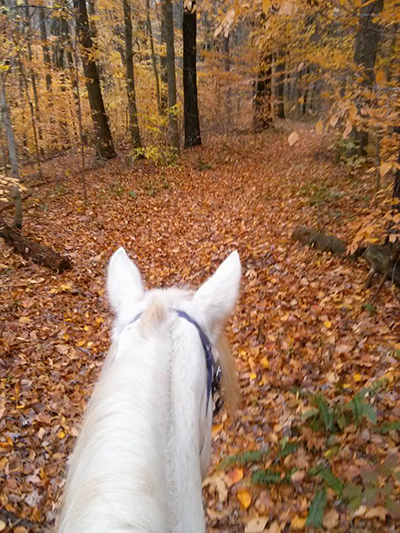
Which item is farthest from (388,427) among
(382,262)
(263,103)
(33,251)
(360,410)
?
(263,103)

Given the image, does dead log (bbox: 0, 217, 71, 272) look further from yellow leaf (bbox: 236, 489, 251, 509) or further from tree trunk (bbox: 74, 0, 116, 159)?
tree trunk (bbox: 74, 0, 116, 159)

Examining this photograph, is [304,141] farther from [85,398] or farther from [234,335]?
[85,398]

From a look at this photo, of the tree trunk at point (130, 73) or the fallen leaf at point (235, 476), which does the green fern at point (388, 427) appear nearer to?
the fallen leaf at point (235, 476)

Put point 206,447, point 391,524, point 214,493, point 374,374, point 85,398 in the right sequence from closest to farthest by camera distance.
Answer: point 206,447, point 391,524, point 214,493, point 374,374, point 85,398

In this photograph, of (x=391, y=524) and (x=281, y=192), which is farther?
(x=281, y=192)

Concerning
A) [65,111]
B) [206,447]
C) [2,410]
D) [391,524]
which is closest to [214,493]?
[391,524]

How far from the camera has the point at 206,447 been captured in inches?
59.7

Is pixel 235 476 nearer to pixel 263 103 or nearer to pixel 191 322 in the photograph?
pixel 191 322

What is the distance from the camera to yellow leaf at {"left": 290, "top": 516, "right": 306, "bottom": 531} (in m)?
2.65

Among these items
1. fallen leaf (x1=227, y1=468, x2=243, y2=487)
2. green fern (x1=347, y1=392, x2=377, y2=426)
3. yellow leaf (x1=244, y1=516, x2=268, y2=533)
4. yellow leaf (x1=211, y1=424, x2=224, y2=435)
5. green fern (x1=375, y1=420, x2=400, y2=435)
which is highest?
green fern (x1=347, y1=392, x2=377, y2=426)

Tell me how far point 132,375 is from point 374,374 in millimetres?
3420

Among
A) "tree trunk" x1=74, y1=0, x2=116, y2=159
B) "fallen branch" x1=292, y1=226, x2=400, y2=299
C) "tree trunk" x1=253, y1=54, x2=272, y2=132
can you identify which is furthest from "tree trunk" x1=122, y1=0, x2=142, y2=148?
"fallen branch" x1=292, y1=226, x2=400, y2=299

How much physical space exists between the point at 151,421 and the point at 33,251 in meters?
6.87

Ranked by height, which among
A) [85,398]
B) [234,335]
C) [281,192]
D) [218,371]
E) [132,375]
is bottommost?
[85,398]
